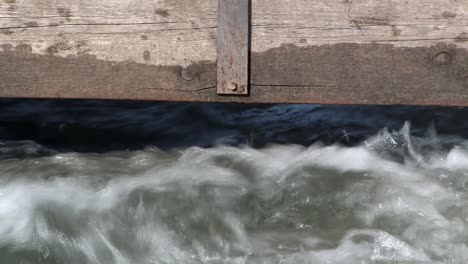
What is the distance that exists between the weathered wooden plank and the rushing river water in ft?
1.80

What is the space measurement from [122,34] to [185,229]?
3.24ft

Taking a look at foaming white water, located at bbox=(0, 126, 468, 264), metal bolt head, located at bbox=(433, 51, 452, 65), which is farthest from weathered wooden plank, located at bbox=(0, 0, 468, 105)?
foaming white water, located at bbox=(0, 126, 468, 264)

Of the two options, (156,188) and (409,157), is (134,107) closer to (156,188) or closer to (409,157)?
(156,188)

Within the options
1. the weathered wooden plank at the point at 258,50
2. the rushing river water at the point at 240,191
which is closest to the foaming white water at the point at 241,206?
the rushing river water at the point at 240,191

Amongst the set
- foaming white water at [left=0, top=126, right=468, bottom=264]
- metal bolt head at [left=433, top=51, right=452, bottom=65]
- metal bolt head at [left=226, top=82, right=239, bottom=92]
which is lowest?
foaming white water at [left=0, top=126, right=468, bottom=264]

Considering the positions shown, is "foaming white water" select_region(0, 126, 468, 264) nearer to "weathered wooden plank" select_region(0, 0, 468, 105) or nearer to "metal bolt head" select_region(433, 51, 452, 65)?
"weathered wooden plank" select_region(0, 0, 468, 105)

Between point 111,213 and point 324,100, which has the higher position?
point 324,100

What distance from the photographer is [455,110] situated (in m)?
4.92

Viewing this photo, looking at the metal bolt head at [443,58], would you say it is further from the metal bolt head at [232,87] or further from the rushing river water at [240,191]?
the metal bolt head at [232,87]

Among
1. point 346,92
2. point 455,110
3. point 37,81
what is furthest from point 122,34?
point 455,110

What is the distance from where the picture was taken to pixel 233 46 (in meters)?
3.35

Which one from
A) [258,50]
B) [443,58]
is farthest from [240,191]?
[443,58]

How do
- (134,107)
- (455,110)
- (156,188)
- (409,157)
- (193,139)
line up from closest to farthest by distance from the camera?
(156,188)
(409,157)
(193,139)
(455,110)
(134,107)

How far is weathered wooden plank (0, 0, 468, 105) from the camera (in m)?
3.33
